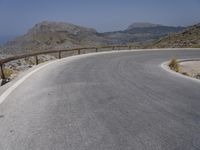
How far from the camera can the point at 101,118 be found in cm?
741

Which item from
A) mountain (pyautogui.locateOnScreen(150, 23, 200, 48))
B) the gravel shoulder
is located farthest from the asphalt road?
mountain (pyautogui.locateOnScreen(150, 23, 200, 48))

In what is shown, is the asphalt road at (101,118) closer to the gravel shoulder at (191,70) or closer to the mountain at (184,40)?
the gravel shoulder at (191,70)

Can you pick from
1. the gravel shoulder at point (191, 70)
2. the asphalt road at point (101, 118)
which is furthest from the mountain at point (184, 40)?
the asphalt road at point (101, 118)

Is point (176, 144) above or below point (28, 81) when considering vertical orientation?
above

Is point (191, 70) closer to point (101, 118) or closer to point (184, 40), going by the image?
point (101, 118)

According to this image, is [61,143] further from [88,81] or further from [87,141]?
[88,81]

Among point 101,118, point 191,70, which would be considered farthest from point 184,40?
point 101,118

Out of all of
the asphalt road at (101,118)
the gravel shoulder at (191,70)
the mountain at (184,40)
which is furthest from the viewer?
the mountain at (184,40)

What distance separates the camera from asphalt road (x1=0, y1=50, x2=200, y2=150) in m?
5.82

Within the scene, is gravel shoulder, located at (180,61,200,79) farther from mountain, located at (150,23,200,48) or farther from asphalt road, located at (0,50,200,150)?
mountain, located at (150,23,200,48)

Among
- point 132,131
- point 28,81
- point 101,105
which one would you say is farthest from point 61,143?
point 28,81

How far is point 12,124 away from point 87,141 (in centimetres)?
197

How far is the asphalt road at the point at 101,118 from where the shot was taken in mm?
5820

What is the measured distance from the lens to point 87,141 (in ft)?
19.4
